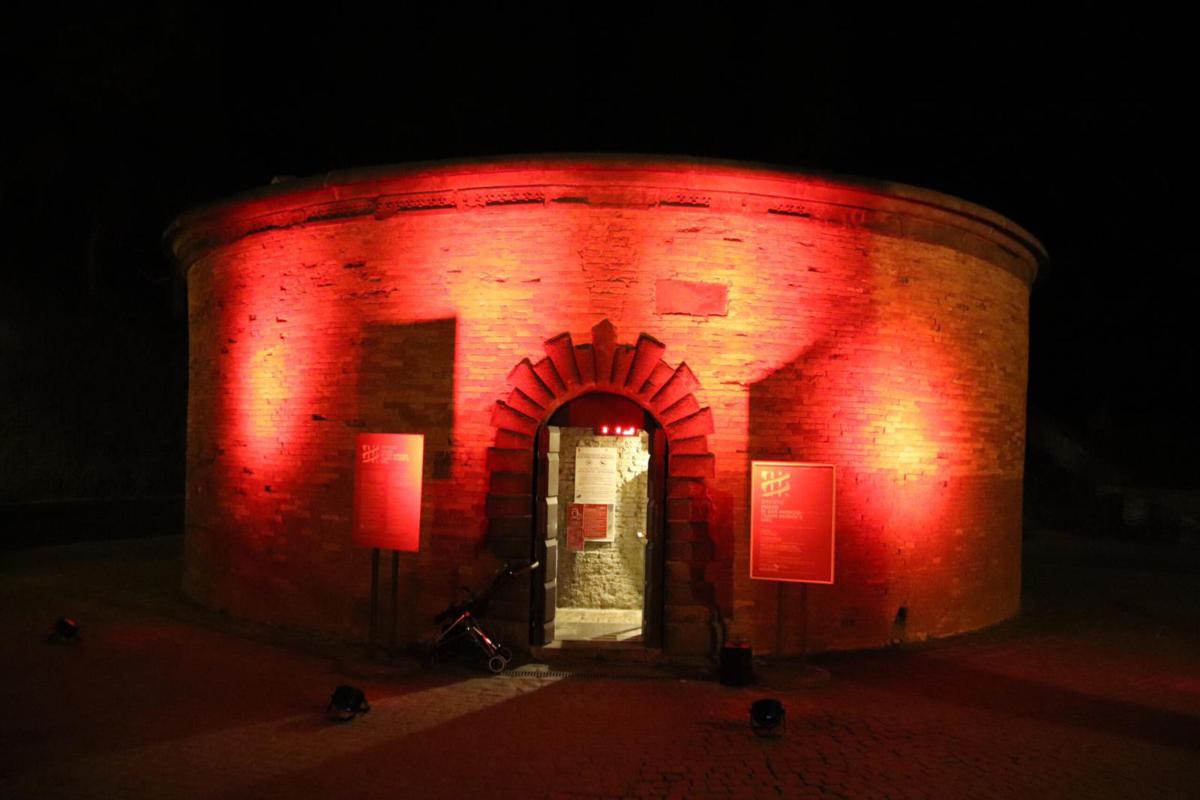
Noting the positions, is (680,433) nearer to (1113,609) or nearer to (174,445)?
(1113,609)

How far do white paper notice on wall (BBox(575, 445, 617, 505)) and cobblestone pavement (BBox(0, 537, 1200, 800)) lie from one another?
161 inches

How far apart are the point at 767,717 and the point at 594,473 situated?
5906mm

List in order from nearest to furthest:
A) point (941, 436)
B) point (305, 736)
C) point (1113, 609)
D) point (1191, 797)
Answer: point (1191, 797) → point (305, 736) → point (941, 436) → point (1113, 609)

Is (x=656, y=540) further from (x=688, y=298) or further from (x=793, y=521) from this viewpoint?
(x=688, y=298)

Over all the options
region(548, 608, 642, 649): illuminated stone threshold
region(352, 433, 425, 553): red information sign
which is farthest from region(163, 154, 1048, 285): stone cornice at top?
region(548, 608, 642, 649): illuminated stone threshold

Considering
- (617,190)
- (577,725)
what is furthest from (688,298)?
(577,725)

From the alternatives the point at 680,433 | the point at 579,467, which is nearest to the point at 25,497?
the point at 579,467

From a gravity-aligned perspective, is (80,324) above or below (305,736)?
above

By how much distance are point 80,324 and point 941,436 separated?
81.4 feet

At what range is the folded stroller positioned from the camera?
8.42m

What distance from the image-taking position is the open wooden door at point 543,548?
9188 mm

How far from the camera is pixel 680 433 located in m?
9.05

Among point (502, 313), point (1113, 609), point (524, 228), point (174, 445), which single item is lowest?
point (1113, 609)

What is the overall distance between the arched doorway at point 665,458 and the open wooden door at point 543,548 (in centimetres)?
5
